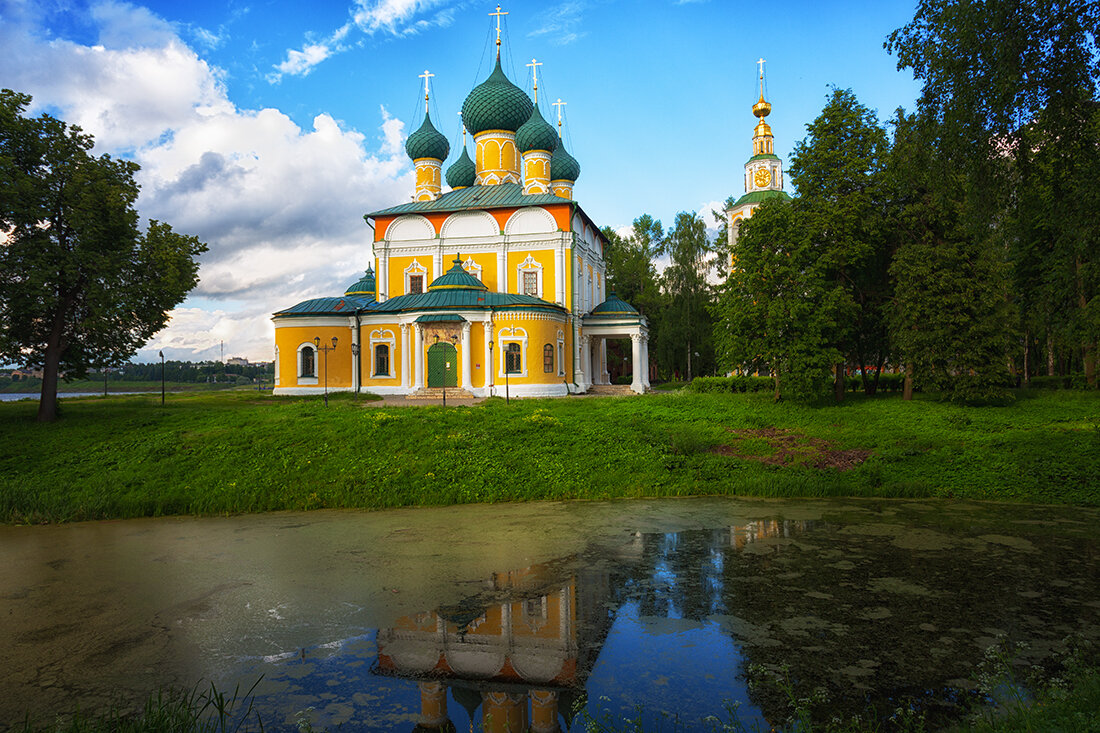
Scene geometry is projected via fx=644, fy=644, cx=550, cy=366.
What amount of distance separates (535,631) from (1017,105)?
8.03 m

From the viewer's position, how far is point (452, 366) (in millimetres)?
23875

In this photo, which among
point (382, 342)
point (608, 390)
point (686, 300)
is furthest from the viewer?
point (686, 300)

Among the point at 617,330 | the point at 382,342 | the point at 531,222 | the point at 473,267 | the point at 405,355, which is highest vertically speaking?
the point at 531,222

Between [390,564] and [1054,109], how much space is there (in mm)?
9050

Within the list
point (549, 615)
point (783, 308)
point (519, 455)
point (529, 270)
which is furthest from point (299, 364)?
point (549, 615)

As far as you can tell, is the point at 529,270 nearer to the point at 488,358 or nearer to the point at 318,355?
the point at 488,358

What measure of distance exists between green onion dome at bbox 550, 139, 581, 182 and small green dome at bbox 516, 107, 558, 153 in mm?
1077

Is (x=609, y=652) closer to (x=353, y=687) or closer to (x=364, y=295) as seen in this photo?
(x=353, y=687)

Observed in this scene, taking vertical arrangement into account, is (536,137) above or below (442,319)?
above

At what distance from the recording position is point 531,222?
91.2 ft

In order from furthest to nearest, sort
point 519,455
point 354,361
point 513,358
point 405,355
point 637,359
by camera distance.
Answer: point 637,359, point 354,361, point 405,355, point 513,358, point 519,455

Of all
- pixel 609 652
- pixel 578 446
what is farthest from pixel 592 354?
pixel 609 652

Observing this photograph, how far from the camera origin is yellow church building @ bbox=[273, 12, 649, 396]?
78.3 ft

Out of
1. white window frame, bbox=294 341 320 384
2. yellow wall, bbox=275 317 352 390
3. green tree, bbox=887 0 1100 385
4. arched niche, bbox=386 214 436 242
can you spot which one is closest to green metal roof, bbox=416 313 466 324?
yellow wall, bbox=275 317 352 390
